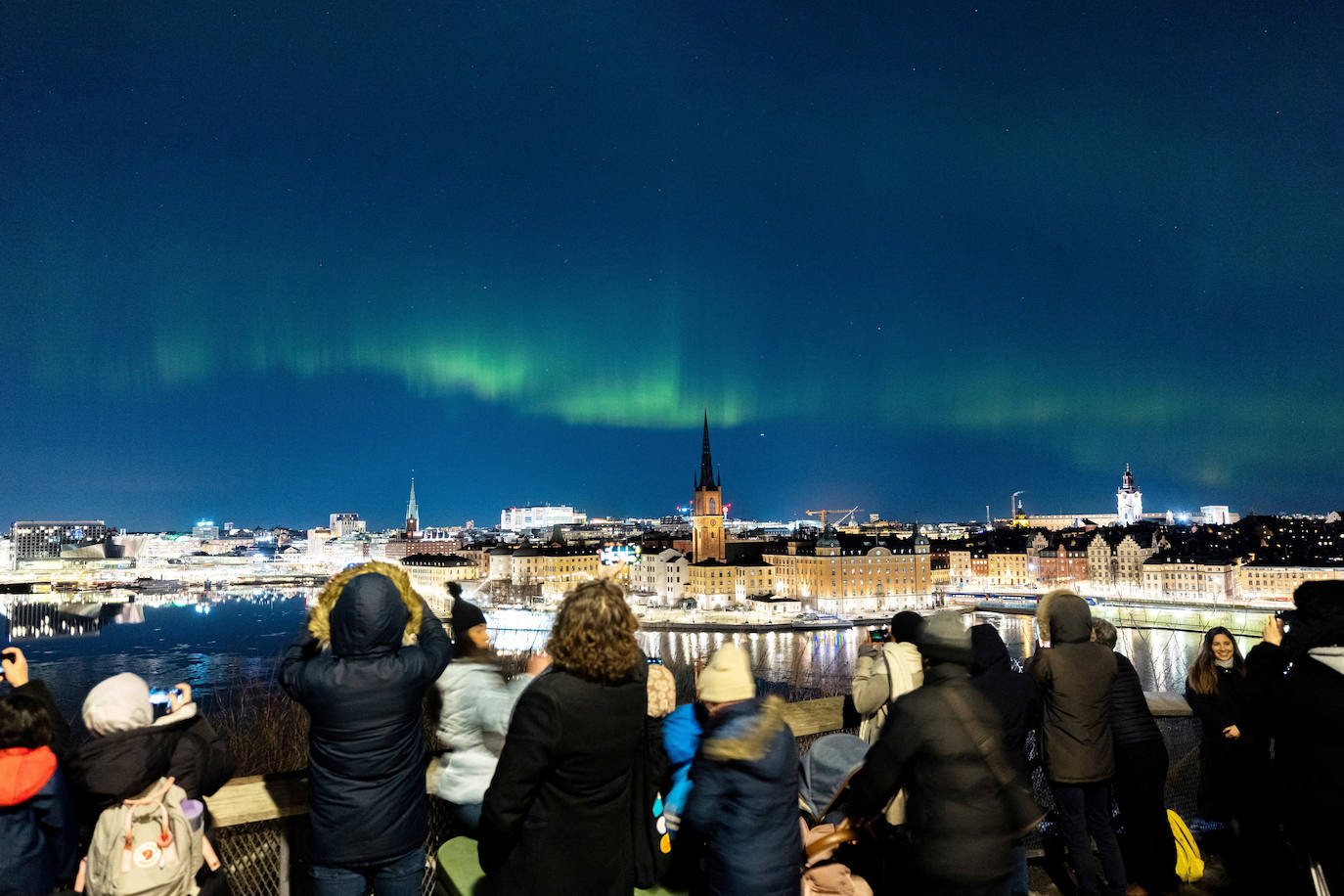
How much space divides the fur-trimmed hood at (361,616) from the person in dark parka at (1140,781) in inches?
103

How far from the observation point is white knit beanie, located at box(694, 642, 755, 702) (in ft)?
6.10

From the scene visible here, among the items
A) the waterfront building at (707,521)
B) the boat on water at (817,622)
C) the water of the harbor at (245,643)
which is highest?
the waterfront building at (707,521)

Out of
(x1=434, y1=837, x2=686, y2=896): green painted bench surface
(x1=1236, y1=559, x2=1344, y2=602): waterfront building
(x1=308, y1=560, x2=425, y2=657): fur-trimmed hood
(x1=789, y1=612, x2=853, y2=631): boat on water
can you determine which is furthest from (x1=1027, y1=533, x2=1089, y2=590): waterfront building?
(x1=308, y1=560, x2=425, y2=657): fur-trimmed hood

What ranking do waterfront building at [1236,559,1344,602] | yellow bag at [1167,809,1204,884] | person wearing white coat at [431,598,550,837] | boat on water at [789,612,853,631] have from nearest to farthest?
person wearing white coat at [431,598,550,837] < yellow bag at [1167,809,1204,884] < boat on water at [789,612,853,631] < waterfront building at [1236,559,1344,602]

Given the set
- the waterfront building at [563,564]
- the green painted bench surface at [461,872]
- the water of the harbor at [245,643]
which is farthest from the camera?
the waterfront building at [563,564]

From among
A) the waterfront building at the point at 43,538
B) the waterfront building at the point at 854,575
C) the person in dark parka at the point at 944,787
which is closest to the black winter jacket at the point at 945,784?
the person in dark parka at the point at 944,787

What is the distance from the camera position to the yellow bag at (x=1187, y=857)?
3.09 meters

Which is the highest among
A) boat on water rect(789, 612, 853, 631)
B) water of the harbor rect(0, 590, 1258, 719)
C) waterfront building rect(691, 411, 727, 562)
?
waterfront building rect(691, 411, 727, 562)

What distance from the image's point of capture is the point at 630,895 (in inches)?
71.9

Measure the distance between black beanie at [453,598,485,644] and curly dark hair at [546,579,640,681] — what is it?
0.77m

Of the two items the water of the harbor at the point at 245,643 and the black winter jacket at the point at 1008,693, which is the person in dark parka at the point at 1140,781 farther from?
the water of the harbor at the point at 245,643

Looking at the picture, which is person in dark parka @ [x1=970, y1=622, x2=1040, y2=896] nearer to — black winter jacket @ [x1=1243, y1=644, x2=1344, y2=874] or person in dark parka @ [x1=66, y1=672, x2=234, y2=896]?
black winter jacket @ [x1=1243, y1=644, x2=1344, y2=874]

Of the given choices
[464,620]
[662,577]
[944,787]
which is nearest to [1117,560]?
[662,577]

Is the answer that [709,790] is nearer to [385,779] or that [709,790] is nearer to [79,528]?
[385,779]
